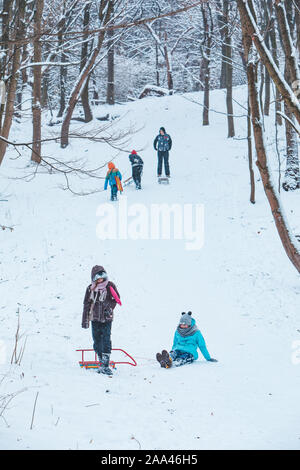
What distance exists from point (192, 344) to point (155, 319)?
176 centimetres

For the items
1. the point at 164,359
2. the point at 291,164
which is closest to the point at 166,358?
the point at 164,359

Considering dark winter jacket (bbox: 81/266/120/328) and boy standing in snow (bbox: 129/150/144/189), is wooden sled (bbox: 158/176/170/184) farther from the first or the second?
dark winter jacket (bbox: 81/266/120/328)

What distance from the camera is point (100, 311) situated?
21.6ft

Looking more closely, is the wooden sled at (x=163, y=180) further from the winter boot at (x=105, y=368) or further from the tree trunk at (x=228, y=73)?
the winter boot at (x=105, y=368)

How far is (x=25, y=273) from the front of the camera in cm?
1041

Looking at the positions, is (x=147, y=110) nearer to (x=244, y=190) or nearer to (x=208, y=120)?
(x=208, y=120)

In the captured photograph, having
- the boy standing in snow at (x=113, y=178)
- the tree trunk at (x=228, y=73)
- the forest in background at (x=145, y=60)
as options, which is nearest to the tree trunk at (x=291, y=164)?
the forest in background at (x=145, y=60)

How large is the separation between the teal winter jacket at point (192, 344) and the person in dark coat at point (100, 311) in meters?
1.25

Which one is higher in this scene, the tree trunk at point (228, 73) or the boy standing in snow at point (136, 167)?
the tree trunk at point (228, 73)

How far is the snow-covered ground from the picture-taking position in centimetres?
464

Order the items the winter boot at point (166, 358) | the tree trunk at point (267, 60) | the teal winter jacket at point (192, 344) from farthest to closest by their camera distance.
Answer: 1. the teal winter jacket at point (192, 344)
2. the winter boot at point (166, 358)
3. the tree trunk at point (267, 60)

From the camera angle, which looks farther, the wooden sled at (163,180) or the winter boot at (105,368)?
the wooden sled at (163,180)

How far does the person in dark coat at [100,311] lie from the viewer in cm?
659
